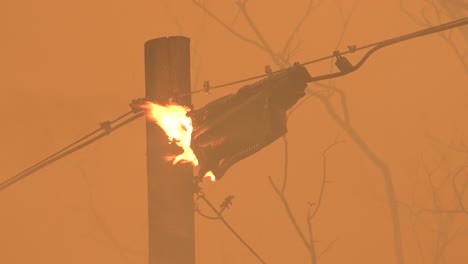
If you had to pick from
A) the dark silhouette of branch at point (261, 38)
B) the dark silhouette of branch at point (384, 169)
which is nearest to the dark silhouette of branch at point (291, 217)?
the dark silhouette of branch at point (384, 169)

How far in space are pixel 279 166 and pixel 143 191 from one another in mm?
2602

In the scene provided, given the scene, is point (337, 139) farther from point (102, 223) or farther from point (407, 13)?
point (102, 223)

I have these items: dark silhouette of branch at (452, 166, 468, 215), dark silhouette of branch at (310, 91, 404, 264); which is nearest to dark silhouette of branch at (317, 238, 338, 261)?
dark silhouette of branch at (310, 91, 404, 264)

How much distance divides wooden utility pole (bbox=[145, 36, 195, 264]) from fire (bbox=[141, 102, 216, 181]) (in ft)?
0.10

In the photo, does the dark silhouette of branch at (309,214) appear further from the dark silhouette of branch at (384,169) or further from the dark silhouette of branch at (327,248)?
the dark silhouette of branch at (384,169)

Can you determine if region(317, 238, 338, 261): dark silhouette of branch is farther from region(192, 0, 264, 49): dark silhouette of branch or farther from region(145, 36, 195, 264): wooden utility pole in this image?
region(145, 36, 195, 264): wooden utility pole

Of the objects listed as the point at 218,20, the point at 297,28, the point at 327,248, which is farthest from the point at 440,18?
the point at 327,248

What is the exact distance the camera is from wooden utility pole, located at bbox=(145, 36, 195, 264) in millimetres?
2723

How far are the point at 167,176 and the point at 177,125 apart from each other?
230 millimetres

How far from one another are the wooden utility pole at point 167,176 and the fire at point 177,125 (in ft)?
0.10

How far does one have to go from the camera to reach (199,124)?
2.73 meters

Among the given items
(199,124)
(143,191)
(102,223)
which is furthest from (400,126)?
(199,124)

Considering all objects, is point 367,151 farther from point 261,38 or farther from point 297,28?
point 261,38

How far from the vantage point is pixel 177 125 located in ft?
9.12
